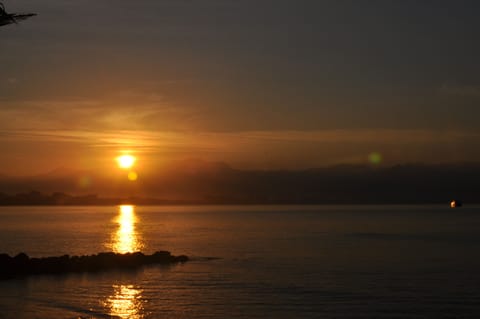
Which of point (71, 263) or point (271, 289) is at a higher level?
point (71, 263)

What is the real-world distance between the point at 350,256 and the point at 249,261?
11563 millimetres

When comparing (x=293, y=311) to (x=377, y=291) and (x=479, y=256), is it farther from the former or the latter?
(x=479, y=256)

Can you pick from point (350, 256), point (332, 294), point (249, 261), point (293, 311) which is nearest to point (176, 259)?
point (249, 261)

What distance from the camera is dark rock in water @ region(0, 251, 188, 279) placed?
162 feet

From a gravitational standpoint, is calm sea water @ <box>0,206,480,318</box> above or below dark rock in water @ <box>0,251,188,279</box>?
below

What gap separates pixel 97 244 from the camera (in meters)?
87.2

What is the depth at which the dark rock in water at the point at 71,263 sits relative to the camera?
4937cm

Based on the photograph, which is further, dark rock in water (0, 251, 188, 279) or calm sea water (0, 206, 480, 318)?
dark rock in water (0, 251, 188, 279)

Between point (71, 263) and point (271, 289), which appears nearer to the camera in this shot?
point (271, 289)

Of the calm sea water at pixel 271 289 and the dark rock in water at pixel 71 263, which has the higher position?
the dark rock in water at pixel 71 263

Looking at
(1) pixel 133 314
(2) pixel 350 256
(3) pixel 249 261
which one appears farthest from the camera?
(2) pixel 350 256

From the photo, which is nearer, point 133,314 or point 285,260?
point 133,314

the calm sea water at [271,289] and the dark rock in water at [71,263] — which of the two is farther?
the dark rock in water at [71,263]

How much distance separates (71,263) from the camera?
53.0m
